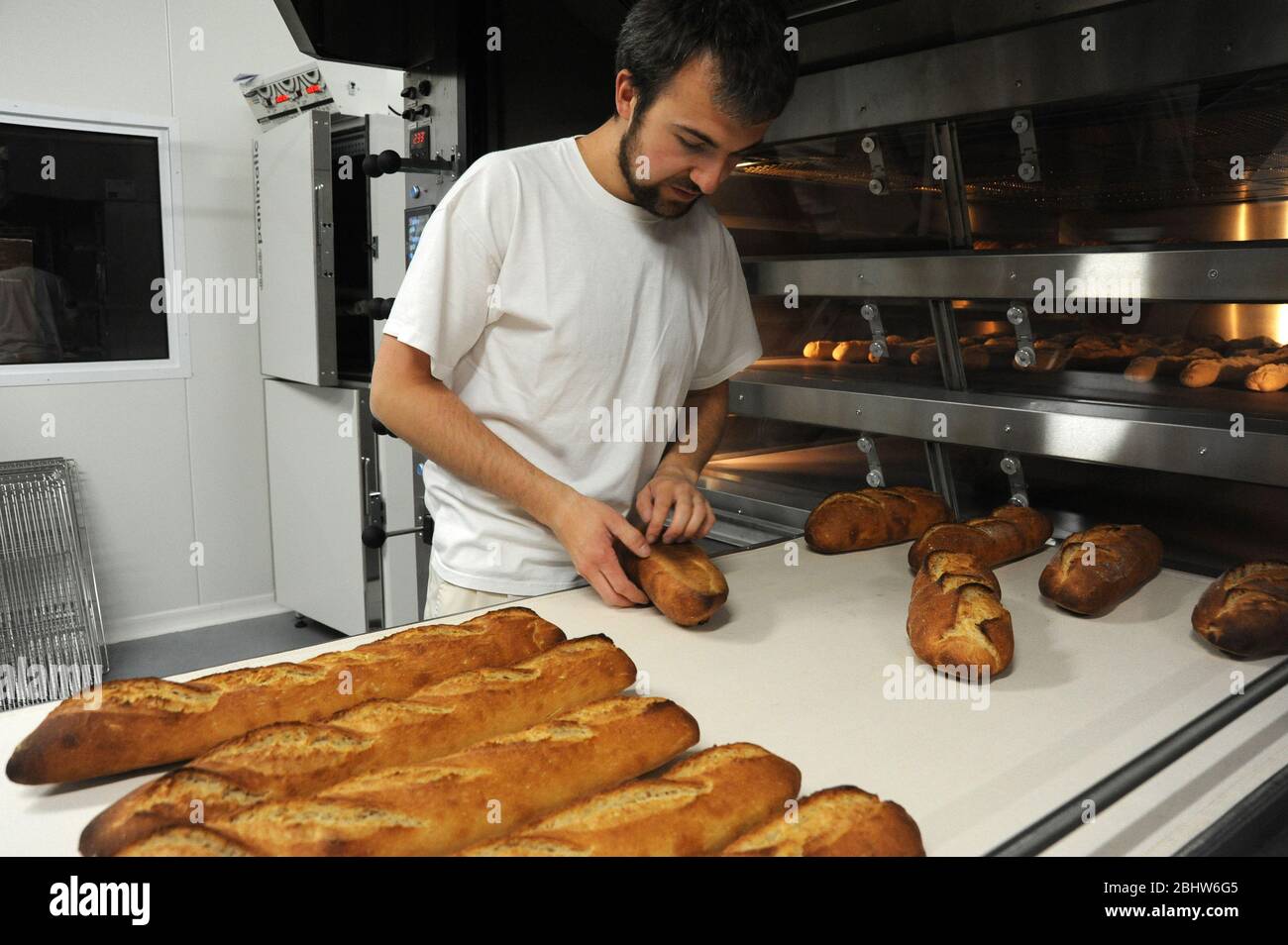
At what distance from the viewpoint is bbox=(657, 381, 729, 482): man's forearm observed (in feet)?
6.37

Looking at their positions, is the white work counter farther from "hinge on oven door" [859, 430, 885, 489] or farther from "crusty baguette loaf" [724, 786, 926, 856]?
"hinge on oven door" [859, 430, 885, 489]

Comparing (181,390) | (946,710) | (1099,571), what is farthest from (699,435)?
(181,390)

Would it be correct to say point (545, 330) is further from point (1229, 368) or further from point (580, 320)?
point (1229, 368)

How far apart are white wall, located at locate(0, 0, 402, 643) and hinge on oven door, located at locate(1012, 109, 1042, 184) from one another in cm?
409

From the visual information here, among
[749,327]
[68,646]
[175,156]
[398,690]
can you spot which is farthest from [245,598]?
[398,690]

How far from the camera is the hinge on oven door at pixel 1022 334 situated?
82.0 inches

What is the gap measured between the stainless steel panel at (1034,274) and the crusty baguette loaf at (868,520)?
478 millimetres

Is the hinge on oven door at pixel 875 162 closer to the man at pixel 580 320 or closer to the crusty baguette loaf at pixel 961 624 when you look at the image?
the man at pixel 580 320

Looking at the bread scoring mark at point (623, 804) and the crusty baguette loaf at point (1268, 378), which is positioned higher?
the crusty baguette loaf at point (1268, 378)

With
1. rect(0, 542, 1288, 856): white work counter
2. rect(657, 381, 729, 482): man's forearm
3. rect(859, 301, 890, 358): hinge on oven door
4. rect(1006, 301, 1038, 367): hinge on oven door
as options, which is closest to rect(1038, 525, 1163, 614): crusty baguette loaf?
rect(0, 542, 1288, 856): white work counter

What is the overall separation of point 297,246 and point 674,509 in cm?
318

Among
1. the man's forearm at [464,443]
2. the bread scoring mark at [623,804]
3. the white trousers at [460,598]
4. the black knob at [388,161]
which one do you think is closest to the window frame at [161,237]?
the black knob at [388,161]

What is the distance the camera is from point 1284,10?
1.56m
